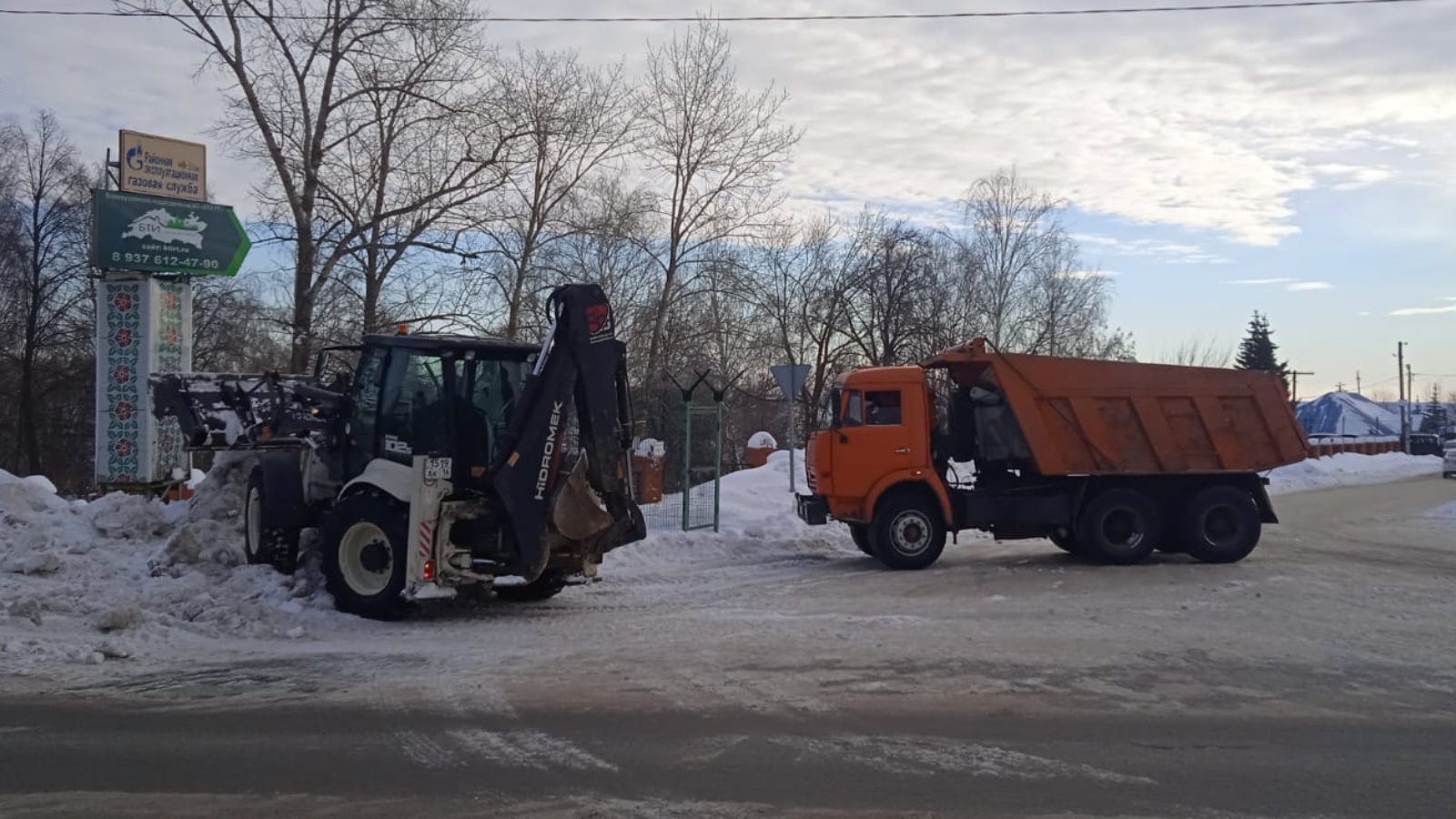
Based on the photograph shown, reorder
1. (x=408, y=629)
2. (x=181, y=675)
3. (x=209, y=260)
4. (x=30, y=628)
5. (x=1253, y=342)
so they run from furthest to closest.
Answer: (x=1253, y=342)
(x=209, y=260)
(x=408, y=629)
(x=30, y=628)
(x=181, y=675)

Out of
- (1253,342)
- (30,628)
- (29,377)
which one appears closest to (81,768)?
(30,628)

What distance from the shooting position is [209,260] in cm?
2359

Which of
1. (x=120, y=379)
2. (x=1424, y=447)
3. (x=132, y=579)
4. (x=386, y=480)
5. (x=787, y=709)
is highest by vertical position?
(x=120, y=379)

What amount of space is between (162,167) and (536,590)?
1579cm

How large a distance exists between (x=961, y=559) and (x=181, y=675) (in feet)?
36.4

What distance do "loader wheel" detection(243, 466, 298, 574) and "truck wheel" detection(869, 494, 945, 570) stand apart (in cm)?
749

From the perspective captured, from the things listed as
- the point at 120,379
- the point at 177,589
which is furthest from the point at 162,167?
the point at 177,589

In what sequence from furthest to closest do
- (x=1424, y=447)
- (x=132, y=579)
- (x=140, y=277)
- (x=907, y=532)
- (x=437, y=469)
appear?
1. (x=1424, y=447)
2. (x=140, y=277)
3. (x=907, y=532)
4. (x=132, y=579)
5. (x=437, y=469)

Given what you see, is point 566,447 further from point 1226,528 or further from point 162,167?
point 162,167

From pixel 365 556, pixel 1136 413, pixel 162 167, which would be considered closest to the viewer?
pixel 365 556

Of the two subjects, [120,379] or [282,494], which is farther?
[120,379]

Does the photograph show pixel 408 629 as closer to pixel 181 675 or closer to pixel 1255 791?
pixel 181 675

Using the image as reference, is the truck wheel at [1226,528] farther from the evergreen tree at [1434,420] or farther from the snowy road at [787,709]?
the evergreen tree at [1434,420]

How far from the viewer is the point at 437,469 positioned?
35.7 feet
